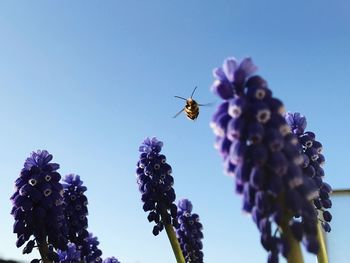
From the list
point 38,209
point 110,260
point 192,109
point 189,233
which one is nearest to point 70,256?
point 38,209

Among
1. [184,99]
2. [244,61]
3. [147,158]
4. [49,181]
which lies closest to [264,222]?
[244,61]

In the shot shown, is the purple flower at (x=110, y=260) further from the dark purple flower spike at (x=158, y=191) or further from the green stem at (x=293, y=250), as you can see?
the green stem at (x=293, y=250)

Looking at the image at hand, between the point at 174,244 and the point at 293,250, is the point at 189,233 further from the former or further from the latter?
the point at 293,250

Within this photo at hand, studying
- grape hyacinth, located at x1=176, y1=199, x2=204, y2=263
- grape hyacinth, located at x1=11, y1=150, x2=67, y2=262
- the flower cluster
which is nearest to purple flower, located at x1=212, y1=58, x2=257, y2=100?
grape hyacinth, located at x1=11, y1=150, x2=67, y2=262

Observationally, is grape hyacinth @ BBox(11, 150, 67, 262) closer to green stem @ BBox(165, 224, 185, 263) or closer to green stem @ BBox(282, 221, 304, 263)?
green stem @ BBox(165, 224, 185, 263)

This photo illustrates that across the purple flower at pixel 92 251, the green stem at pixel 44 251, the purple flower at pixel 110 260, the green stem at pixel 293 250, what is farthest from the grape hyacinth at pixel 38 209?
the green stem at pixel 293 250

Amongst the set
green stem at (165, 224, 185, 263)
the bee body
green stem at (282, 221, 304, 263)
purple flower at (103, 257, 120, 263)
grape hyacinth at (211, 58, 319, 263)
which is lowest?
green stem at (282, 221, 304, 263)
